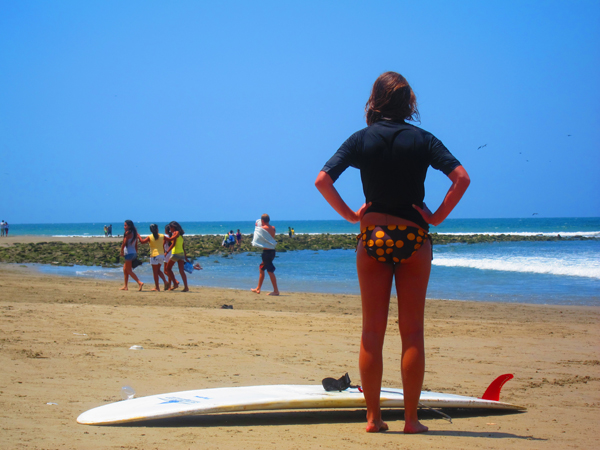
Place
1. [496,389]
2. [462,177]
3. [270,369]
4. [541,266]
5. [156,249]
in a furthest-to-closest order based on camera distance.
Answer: [541,266] < [156,249] < [270,369] < [496,389] < [462,177]

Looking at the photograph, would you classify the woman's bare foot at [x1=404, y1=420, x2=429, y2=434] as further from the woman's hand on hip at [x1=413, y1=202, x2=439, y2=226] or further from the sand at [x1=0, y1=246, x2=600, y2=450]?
the woman's hand on hip at [x1=413, y1=202, x2=439, y2=226]

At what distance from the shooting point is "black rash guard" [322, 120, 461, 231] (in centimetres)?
272

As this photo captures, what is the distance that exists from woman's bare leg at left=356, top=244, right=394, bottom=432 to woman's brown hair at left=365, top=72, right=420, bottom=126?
76 centimetres

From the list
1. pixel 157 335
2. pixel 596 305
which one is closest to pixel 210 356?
pixel 157 335

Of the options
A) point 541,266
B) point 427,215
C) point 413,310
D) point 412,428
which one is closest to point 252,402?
point 412,428

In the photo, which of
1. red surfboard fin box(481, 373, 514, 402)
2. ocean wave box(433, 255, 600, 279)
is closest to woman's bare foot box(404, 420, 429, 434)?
red surfboard fin box(481, 373, 514, 402)

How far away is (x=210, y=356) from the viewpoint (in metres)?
5.33

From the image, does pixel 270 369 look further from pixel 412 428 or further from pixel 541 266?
pixel 541 266

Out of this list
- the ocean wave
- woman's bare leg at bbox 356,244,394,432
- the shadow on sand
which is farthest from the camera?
the ocean wave

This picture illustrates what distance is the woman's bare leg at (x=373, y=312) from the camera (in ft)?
9.11

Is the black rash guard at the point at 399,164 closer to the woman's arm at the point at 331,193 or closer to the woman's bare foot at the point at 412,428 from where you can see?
the woman's arm at the point at 331,193

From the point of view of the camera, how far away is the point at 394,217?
2.74 meters

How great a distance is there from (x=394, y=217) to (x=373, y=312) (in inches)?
20.5

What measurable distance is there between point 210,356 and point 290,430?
2363 millimetres
